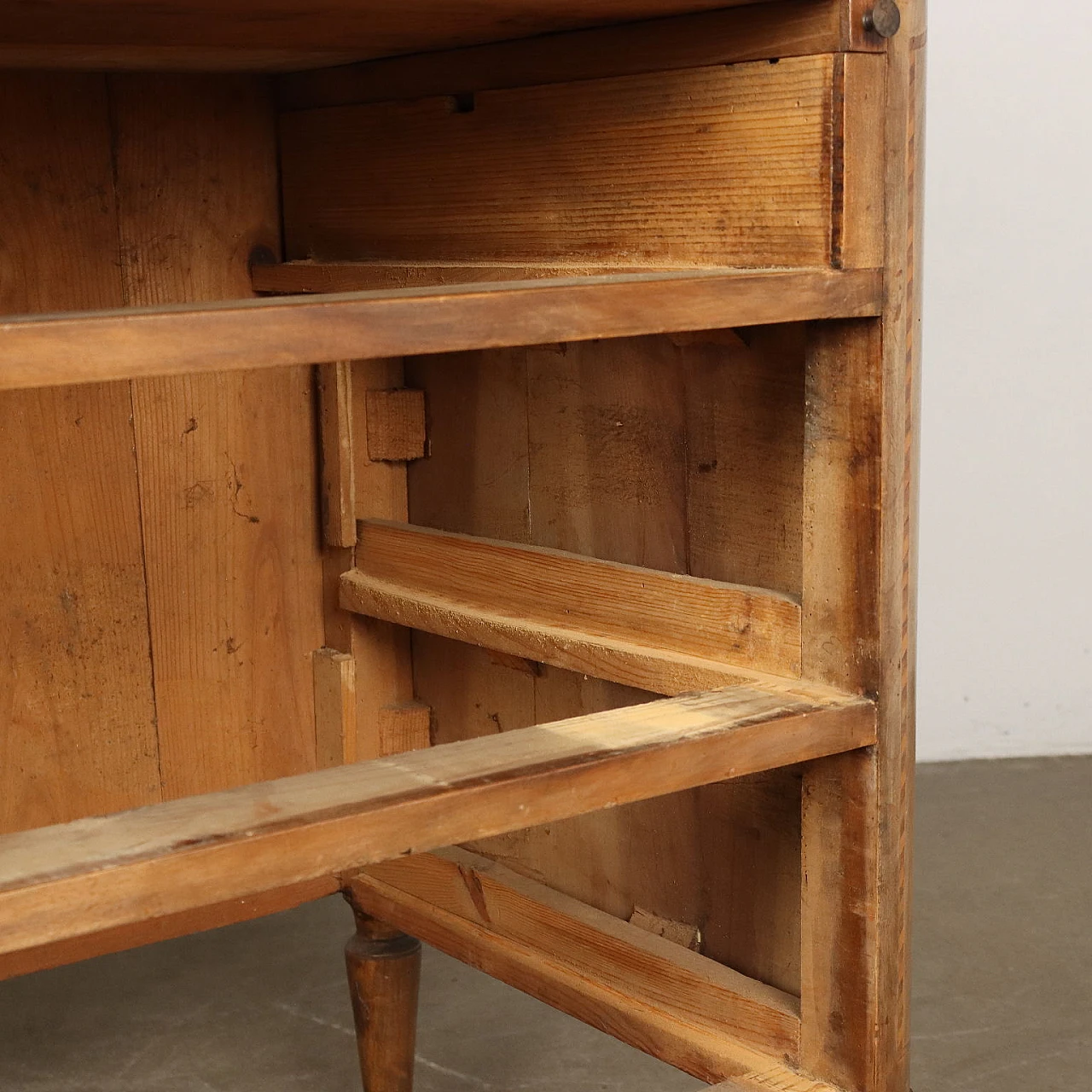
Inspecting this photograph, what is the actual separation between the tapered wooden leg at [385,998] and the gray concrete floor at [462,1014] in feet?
0.72

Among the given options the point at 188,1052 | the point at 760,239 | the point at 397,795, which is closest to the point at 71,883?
the point at 397,795

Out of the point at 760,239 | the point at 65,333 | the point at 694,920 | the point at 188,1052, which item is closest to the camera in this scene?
the point at 65,333

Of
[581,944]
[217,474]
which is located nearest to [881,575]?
[581,944]

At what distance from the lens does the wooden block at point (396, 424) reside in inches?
66.9

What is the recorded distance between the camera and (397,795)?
3.21 feet

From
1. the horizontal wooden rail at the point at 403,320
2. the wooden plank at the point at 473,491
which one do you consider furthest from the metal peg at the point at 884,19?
the wooden plank at the point at 473,491

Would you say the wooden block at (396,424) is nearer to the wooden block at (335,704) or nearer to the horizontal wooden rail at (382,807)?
the wooden block at (335,704)

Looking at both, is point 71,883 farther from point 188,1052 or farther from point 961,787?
point 961,787

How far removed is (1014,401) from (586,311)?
2269 mm

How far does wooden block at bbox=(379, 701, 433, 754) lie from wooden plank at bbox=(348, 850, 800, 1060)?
0.14 m

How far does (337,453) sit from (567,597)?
1.24 feet

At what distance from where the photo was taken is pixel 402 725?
178cm

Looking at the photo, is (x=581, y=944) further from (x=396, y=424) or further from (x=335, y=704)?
(x=396, y=424)

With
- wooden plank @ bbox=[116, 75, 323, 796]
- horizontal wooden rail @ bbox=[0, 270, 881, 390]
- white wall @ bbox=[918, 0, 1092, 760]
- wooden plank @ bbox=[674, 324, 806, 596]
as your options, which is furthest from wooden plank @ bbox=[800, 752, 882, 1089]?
white wall @ bbox=[918, 0, 1092, 760]
